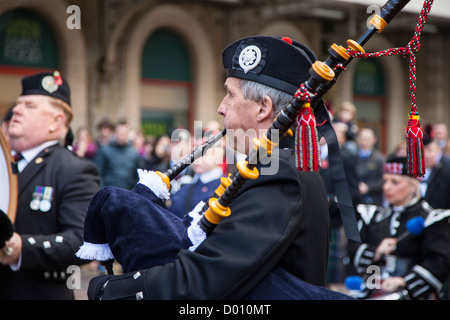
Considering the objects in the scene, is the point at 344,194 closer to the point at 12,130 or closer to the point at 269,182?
the point at 269,182

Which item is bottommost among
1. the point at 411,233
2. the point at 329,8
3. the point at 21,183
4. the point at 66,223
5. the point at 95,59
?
the point at 411,233

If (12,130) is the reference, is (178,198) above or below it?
below

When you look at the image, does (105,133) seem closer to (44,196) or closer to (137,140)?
(137,140)

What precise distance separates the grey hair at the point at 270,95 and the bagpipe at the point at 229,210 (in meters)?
0.09

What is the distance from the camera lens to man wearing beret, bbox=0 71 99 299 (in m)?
2.88

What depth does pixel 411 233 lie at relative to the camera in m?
4.23

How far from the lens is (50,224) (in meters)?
3.02

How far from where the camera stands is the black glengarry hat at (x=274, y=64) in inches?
73.0

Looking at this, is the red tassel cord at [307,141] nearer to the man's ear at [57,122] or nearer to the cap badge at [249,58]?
the cap badge at [249,58]

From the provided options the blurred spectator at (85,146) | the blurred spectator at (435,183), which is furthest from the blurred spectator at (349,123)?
the blurred spectator at (85,146)

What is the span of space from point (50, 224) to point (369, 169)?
621 centimetres

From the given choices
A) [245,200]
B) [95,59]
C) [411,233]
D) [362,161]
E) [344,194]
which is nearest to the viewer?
[245,200]
